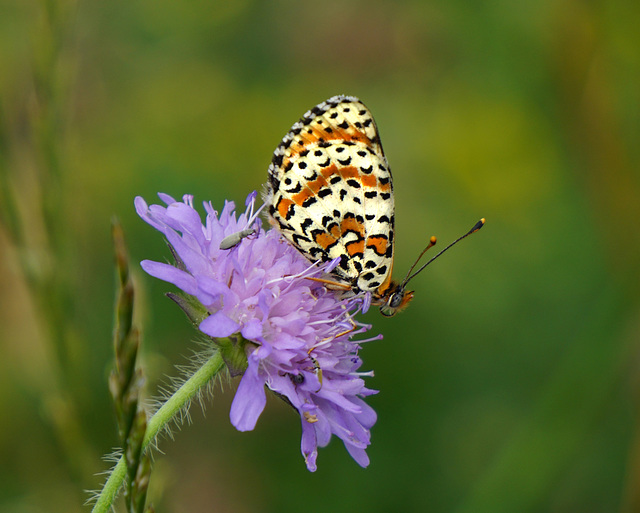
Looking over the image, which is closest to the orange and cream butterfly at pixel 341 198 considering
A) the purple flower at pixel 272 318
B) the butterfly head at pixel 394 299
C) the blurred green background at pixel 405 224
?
the butterfly head at pixel 394 299

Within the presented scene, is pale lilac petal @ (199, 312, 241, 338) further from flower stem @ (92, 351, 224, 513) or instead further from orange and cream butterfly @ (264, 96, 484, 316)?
orange and cream butterfly @ (264, 96, 484, 316)

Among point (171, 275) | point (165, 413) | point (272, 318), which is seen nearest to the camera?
point (165, 413)

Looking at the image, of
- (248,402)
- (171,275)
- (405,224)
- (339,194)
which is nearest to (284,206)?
(339,194)

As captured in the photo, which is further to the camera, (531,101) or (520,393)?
(531,101)

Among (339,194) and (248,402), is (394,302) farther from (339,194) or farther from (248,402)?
(248,402)

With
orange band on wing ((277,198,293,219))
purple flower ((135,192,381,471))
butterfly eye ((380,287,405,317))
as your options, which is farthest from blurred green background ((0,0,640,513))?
butterfly eye ((380,287,405,317))

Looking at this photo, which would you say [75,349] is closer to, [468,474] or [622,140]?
[468,474]

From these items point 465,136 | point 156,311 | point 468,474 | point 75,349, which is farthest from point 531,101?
point 75,349
